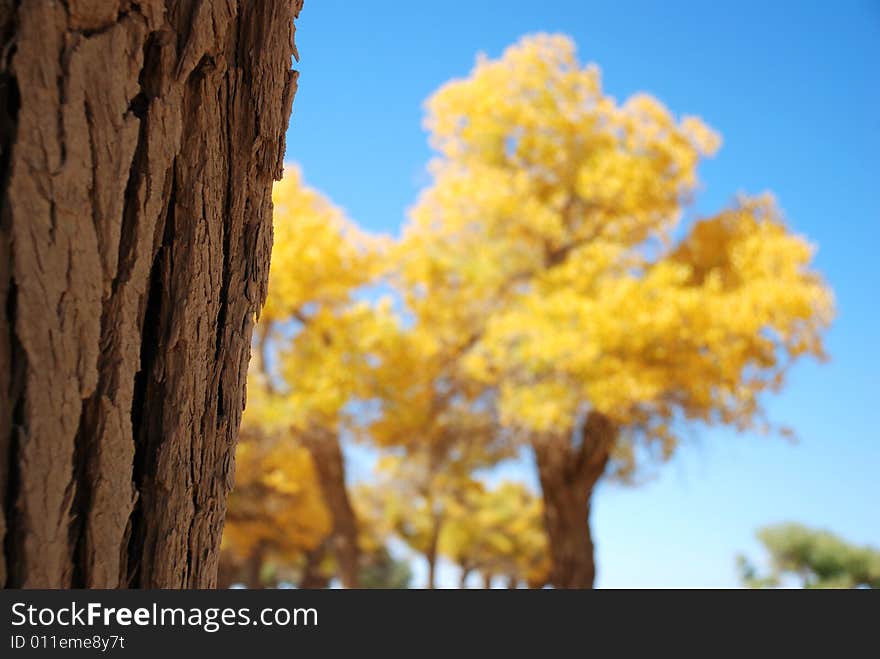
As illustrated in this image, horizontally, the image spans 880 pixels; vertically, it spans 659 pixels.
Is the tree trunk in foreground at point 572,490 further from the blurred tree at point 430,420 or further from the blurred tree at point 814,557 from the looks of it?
the blurred tree at point 814,557

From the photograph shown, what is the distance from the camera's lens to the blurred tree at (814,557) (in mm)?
18406

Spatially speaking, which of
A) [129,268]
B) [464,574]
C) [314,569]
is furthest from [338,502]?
[464,574]

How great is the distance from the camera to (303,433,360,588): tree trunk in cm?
1192

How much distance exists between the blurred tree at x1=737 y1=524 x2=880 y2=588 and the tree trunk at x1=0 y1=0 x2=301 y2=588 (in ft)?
60.9

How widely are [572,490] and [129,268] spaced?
1044cm

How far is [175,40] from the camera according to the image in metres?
1.56

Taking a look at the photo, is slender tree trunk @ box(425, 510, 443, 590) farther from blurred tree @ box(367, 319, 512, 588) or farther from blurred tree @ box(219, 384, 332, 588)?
blurred tree @ box(219, 384, 332, 588)

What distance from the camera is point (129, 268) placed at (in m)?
1.46

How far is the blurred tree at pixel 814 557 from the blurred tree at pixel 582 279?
30.0 ft

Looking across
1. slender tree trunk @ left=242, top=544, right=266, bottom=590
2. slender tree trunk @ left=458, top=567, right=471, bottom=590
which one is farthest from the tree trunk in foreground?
slender tree trunk @ left=458, top=567, right=471, bottom=590

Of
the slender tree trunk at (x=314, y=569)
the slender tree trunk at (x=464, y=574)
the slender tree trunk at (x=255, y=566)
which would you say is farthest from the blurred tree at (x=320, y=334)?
the slender tree trunk at (x=464, y=574)
